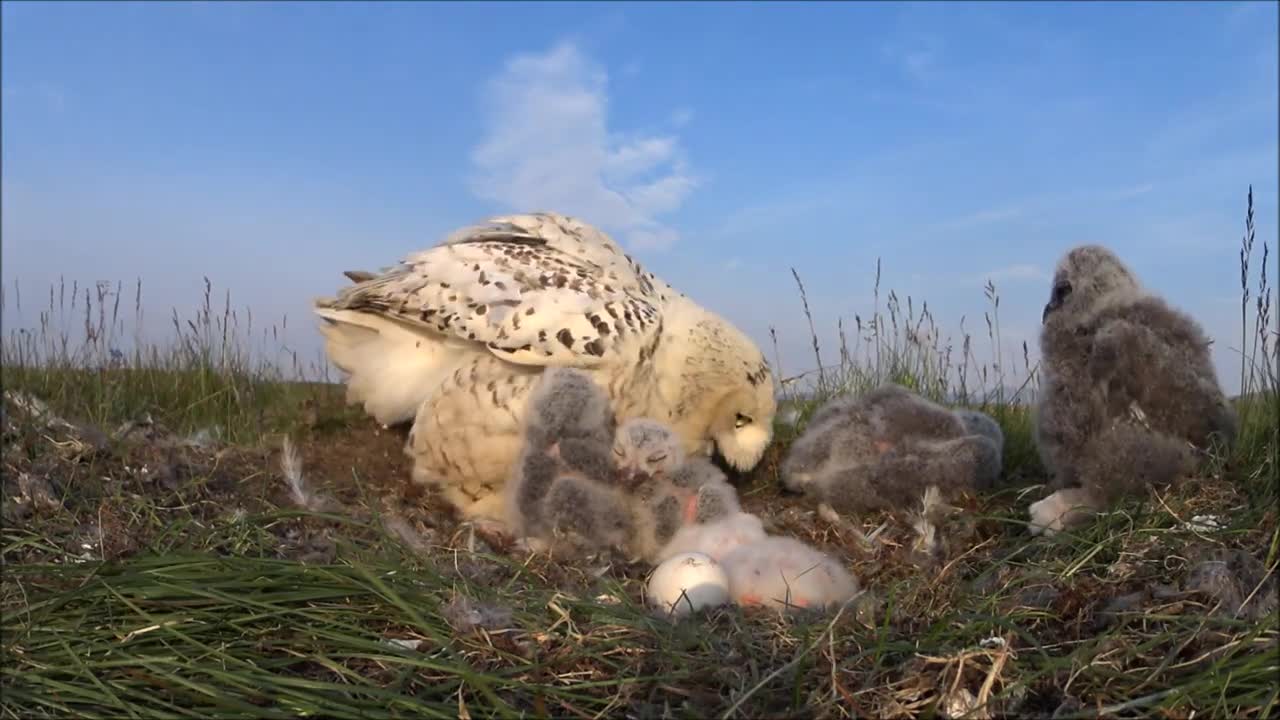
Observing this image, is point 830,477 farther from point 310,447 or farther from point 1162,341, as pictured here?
point 310,447

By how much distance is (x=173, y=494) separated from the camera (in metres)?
3.63

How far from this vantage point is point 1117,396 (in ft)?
10.5

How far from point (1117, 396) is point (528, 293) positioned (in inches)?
90.6

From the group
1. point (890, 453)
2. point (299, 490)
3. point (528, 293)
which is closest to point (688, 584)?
point (890, 453)

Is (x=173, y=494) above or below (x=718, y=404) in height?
below

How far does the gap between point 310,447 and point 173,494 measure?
132 cm

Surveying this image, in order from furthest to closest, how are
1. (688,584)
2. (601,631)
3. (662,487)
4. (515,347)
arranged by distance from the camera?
(515,347)
(662,487)
(688,584)
(601,631)

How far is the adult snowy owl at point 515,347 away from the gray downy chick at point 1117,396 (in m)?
1.47

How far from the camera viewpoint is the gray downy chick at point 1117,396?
3074 mm

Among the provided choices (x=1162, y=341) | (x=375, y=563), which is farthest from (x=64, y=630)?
(x=1162, y=341)

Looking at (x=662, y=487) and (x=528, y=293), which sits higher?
(x=528, y=293)

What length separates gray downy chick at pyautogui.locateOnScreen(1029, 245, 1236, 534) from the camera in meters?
3.07

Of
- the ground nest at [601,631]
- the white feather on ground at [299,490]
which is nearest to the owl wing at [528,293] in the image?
the white feather on ground at [299,490]

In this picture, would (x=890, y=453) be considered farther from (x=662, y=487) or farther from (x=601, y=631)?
(x=601, y=631)
